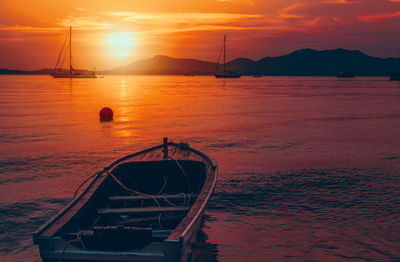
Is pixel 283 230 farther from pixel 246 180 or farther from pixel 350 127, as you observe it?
pixel 350 127

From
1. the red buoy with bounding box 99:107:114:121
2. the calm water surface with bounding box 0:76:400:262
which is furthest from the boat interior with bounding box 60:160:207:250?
the red buoy with bounding box 99:107:114:121

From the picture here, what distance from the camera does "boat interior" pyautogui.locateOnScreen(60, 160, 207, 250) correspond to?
5402 millimetres

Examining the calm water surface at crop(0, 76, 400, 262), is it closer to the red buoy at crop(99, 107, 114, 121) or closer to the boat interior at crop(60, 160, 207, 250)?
the boat interior at crop(60, 160, 207, 250)

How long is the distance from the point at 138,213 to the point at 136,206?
89 centimetres

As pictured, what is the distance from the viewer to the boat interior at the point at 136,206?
5.40 m

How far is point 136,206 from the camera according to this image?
8555 millimetres

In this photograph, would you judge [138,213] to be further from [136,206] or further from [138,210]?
[136,206]

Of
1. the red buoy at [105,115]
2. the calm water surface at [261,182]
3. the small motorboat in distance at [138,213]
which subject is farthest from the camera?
the red buoy at [105,115]

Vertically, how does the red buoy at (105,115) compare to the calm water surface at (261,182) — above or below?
above

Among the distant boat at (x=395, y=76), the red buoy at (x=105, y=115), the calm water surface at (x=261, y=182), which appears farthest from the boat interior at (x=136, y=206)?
the distant boat at (x=395, y=76)

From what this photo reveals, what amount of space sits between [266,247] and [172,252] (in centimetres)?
326

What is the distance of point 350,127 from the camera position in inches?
976

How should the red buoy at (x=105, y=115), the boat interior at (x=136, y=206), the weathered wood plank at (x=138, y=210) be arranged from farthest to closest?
the red buoy at (x=105, y=115) < the weathered wood plank at (x=138, y=210) < the boat interior at (x=136, y=206)

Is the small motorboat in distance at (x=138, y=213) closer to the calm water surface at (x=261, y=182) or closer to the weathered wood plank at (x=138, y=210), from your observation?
the weathered wood plank at (x=138, y=210)
